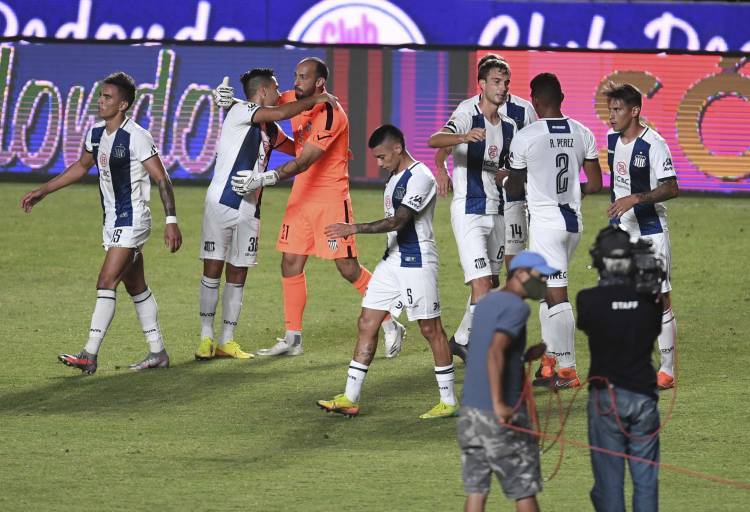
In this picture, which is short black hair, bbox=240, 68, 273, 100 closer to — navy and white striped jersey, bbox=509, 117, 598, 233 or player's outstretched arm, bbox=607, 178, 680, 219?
navy and white striped jersey, bbox=509, 117, 598, 233

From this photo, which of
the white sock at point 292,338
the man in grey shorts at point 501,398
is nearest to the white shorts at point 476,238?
the white sock at point 292,338

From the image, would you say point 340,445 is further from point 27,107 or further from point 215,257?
point 27,107

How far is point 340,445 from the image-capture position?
898 cm

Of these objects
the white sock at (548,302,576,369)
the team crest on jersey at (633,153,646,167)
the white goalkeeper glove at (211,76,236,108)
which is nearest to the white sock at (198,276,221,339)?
the white goalkeeper glove at (211,76,236,108)

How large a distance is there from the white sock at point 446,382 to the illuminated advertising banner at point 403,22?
631 inches

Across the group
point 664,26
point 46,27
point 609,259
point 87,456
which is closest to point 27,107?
point 46,27

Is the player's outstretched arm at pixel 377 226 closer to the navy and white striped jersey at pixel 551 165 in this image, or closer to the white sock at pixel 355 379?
the white sock at pixel 355 379

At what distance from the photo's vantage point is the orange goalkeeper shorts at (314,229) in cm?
1177

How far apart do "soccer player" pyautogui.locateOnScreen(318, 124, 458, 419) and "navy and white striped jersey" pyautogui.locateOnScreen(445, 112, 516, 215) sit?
1115 millimetres

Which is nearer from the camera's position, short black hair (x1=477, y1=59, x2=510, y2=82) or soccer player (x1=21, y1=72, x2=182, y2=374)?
short black hair (x1=477, y1=59, x2=510, y2=82)

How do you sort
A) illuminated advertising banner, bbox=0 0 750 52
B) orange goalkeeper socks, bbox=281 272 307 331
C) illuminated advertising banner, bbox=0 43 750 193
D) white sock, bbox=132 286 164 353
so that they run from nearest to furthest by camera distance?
white sock, bbox=132 286 164 353 → orange goalkeeper socks, bbox=281 272 307 331 → illuminated advertising banner, bbox=0 43 750 193 → illuminated advertising banner, bbox=0 0 750 52

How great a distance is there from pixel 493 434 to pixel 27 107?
17.9 m

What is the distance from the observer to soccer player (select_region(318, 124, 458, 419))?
375 inches

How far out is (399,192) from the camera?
9.57m
